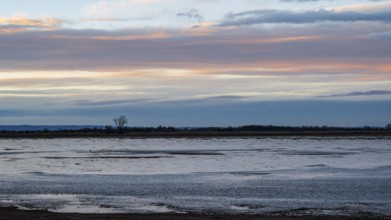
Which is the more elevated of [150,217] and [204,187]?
[204,187]

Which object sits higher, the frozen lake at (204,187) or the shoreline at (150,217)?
the frozen lake at (204,187)

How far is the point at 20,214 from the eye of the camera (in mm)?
20766

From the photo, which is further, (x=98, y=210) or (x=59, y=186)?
(x=59, y=186)

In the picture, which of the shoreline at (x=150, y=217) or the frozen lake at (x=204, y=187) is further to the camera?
the frozen lake at (x=204, y=187)

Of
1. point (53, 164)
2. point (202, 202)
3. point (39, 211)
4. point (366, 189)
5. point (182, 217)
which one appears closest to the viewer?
point (182, 217)

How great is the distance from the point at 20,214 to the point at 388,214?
1151cm

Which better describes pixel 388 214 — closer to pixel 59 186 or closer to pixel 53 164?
pixel 59 186

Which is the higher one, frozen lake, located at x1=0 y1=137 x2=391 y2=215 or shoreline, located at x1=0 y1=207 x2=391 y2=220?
frozen lake, located at x1=0 y1=137 x2=391 y2=215

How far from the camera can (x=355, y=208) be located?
2217cm

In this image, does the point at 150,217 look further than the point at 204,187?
No

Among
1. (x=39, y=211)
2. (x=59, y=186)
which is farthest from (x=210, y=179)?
(x=39, y=211)

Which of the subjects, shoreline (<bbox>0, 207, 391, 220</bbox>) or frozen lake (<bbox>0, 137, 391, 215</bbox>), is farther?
frozen lake (<bbox>0, 137, 391, 215</bbox>)

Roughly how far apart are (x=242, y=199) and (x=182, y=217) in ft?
19.0

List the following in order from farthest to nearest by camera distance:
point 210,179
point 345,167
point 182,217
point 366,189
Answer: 1. point 345,167
2. point 210,179
3. point 366,189
4. point 182,217
